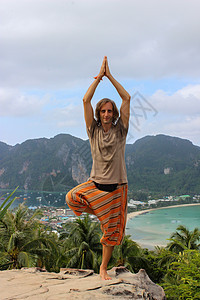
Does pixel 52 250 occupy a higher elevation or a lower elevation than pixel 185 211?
higher

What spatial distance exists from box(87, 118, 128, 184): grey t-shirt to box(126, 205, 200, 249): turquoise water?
31.4 metres

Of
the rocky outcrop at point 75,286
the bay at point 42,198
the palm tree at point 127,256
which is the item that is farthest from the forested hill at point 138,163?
the rocky outcrop at point 75,286

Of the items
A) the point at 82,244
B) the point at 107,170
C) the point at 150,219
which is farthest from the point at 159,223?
the point at 107,170

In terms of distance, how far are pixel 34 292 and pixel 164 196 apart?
73.1m

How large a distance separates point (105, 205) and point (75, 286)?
3.25ft

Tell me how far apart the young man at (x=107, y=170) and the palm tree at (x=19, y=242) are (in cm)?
541

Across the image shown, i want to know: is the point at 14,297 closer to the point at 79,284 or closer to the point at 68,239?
the point at 79,284

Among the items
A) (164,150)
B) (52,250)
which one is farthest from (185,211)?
(52,250)

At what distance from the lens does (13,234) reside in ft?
29.2

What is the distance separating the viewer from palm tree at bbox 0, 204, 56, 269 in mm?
8703

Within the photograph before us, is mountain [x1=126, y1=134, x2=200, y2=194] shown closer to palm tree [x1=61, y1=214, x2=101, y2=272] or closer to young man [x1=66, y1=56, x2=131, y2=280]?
palm tree [x1=61, y1=214, x2=101, y2=272]

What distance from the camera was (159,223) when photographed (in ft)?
172

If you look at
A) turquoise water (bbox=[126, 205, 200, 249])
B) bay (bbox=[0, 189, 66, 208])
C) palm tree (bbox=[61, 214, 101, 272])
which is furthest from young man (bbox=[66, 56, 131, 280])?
bay (bbox=[0, 189, 66, 208])

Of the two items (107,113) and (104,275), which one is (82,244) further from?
(107,113)
